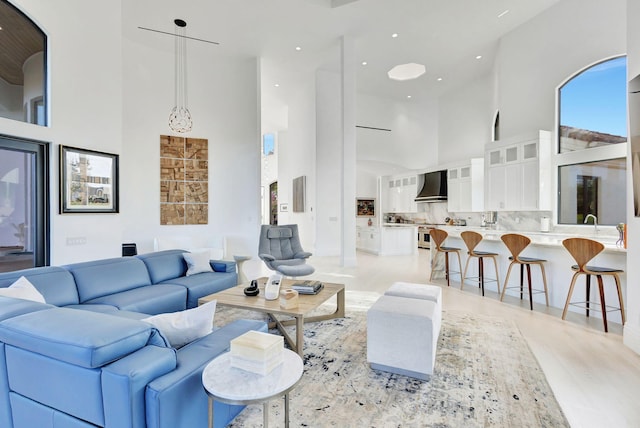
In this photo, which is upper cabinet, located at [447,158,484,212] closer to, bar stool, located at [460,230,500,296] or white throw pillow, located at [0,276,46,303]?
bar stool, located at [460,230,500,296]

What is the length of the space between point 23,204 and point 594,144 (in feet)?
25.6

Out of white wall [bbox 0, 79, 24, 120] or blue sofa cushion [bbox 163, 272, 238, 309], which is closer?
white wall [bbox 0, 79, 24, 120]

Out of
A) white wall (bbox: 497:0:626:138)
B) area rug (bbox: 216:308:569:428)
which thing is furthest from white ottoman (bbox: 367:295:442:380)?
white wall (bbox: 497:0:626:138)

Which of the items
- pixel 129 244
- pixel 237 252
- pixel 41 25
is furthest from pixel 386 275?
pixel 41 25

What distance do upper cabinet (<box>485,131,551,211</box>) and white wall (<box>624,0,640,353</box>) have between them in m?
2.68

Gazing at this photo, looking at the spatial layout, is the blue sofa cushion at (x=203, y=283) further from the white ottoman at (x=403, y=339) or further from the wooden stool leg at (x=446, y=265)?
the wooden stool leg at (x=446, y=265)

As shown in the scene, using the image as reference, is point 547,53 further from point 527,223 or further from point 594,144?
point 527,223

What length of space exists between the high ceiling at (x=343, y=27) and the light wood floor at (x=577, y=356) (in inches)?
199

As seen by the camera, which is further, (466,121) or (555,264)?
(466,121)

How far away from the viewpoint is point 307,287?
3.11 metres

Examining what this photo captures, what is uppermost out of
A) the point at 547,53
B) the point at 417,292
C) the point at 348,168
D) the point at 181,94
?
the point at 547,53

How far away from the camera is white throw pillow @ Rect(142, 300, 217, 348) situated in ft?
5.53

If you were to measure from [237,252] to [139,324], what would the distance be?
18.3 ft

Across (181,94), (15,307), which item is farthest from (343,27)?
(15,307)
